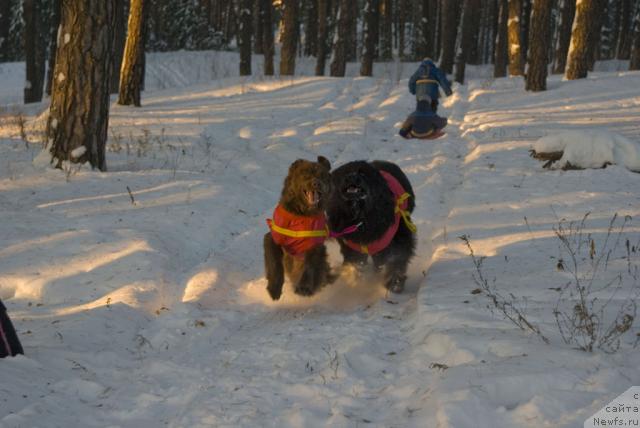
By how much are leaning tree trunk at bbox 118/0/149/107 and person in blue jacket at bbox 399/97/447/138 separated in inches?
265

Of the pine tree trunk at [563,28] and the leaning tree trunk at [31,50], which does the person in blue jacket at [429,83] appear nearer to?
the leaning tree trunk at [31,50]

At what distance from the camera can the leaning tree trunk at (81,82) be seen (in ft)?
24.2

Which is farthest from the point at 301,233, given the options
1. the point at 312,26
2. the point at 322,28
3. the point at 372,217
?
the point at 312,26

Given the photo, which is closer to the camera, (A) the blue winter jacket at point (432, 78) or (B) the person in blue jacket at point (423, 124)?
(B) the person in blue jacket at point (423, 124)

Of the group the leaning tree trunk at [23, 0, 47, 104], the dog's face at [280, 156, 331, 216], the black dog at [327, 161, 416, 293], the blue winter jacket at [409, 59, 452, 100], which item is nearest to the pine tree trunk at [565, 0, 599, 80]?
the blue winter jacket at [409, 59, 452, 100]

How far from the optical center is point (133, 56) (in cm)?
1348

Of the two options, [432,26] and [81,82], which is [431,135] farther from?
[432,26]

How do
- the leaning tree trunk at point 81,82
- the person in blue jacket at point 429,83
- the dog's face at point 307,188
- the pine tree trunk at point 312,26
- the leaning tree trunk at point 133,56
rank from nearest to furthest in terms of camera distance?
1. the dog's face at point 307,188
2. the leaning tree trunk at point 81,82
3. the person in blue jacket at point 429,83
4. the leaning tree trunk at point 133,56
5. the pine tree trunk at point 312,26

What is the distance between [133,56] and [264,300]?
34.4ft

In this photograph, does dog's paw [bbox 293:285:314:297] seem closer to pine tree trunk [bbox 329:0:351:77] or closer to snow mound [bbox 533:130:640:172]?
snow mound [bbox 533:130:640:172]

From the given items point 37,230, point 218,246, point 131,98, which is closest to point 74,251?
point 37,230

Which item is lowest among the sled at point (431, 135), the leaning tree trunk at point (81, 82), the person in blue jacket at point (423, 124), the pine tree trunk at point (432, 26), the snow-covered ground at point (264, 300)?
the snow-covered ground at point (264, 300)

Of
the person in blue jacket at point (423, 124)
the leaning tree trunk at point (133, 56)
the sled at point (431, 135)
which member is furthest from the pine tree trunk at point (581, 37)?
the leaning tree trunk at point (133, 56)

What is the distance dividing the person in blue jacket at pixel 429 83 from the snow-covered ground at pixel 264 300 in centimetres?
205
